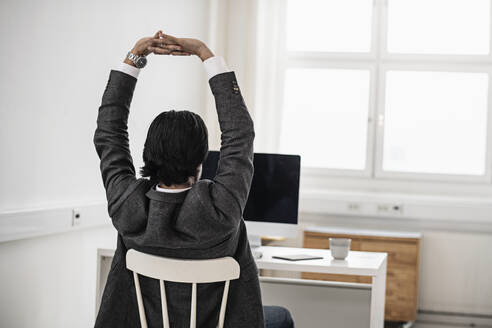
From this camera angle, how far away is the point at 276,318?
215 cm

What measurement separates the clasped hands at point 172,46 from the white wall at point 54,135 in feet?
3.39

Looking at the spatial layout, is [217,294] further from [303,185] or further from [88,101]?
[303,185]

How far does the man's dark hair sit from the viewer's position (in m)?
1.51

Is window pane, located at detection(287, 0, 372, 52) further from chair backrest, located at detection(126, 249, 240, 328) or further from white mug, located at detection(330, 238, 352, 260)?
chair backrest, located at detection(126, 249, 240, 328)

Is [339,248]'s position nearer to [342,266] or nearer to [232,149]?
[342,266]

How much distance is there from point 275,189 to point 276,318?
0.75m

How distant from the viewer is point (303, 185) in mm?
4676

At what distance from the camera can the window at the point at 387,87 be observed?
4547 millimetres

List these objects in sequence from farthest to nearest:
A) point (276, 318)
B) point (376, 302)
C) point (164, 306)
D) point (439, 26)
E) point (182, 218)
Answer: point (439, 26)
point (376, 302)
point (276, 318)
point (164, 306)
point (182, 218)

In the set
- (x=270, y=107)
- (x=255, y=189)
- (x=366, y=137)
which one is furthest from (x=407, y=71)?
(x=255, y=189)

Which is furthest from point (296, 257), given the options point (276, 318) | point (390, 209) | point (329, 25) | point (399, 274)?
point (329, 25)

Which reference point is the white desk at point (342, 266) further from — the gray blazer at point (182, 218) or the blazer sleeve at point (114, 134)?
the blazer sleeve at point (114, 134)

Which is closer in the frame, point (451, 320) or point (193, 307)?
point (193, 307)

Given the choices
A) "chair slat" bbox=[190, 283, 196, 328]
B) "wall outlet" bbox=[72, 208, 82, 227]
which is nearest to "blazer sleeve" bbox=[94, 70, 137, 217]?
"chair slat" bbox=[190, 283, 196, 328]
